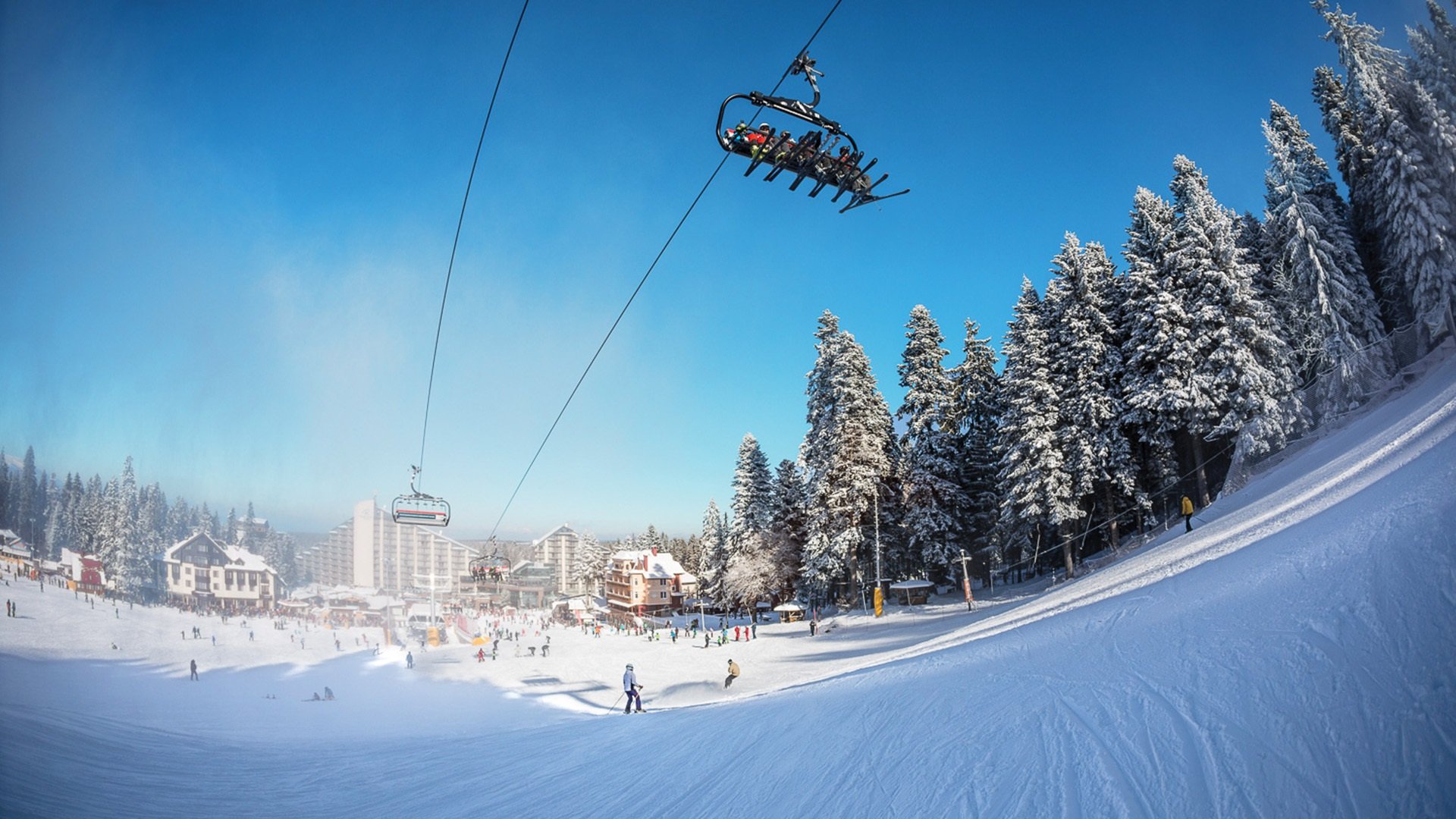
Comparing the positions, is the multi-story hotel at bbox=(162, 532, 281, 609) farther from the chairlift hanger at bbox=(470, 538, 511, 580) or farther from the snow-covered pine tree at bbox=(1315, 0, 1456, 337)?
the snow-covered pine tree at bbox=(1315, 0, 1456, 337)

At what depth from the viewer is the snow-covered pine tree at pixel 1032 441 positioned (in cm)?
2772

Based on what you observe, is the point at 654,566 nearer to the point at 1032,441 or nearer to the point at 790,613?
the point at 790,613

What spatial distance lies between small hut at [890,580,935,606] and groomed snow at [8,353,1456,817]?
18.9m

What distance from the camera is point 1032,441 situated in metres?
28.5

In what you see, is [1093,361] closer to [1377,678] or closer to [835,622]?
[835,622]

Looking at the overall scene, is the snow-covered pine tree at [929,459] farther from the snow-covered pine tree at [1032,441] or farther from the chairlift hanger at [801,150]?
the chairlift hanger at [801,150]

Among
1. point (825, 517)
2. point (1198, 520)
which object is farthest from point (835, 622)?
point (1198, 520)

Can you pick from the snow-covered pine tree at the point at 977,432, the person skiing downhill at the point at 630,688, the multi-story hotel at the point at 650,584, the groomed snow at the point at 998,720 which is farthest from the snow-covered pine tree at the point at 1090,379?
the multi-story hotel at the point at 650,584

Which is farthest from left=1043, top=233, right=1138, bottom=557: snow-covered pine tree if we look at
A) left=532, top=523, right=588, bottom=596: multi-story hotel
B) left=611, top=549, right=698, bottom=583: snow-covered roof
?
left=532, top=523, right=588, bottom=596: multi-story hotel

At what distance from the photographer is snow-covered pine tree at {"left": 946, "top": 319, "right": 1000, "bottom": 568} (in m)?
35.8

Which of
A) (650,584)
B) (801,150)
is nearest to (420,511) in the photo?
(801,150)

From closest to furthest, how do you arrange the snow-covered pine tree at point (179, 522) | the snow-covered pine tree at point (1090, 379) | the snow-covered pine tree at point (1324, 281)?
the snow-covered pine tree at point (179, 522), the snow-covered pine tree at point (1324, 281), the snow-covered pine tree at point (1090, 379)

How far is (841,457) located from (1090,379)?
539 inches

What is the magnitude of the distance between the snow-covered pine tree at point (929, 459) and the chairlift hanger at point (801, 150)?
27.9 meters
